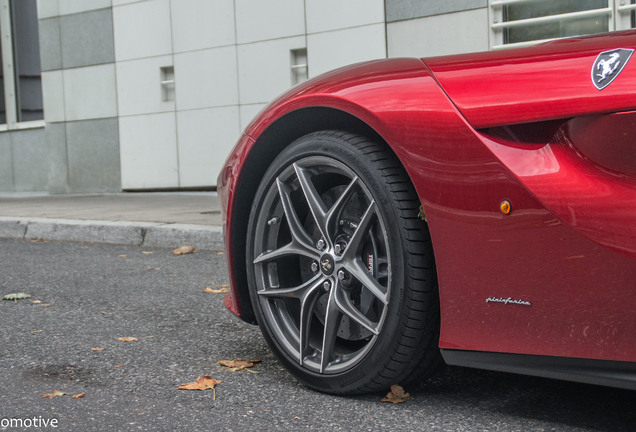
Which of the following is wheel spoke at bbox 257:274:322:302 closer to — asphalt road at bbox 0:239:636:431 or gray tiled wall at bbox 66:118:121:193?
asphalt road at bbox 0:239:636:431

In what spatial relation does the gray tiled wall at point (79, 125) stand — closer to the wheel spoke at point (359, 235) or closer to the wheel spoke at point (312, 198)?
the wheel spoke at point (312, 198)

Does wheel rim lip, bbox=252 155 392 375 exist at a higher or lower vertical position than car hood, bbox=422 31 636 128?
lower

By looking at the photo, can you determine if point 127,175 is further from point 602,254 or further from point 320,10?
point 602,254

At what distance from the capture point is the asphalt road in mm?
2316

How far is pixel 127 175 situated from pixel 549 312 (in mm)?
10592

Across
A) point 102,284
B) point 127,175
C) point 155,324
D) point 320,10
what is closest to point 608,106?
point 155,324

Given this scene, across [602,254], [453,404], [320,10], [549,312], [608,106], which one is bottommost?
[453,404]

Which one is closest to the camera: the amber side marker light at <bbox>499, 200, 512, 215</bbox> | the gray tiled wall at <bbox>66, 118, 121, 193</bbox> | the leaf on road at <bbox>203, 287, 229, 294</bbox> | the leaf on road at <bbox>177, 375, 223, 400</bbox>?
the amber side marker light at <bbox>499, 200, 512, 215</bbox>

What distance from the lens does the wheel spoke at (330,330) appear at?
2.50 meters

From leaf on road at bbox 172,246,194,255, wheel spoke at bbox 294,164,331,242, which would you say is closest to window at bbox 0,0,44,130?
leaf on road at bbox 172,246,194,255

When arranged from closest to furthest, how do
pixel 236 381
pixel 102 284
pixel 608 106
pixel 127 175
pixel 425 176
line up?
pixel 608 106, pixel 425 176, pixel 236 381, pixel 102 284, pixel 127 175

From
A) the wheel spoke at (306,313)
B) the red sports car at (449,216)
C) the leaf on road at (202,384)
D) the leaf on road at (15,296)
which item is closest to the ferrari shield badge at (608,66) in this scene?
the red sports car at (449,216)

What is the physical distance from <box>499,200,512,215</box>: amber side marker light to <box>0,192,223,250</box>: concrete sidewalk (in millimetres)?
4393

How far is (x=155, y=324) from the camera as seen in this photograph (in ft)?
12.1
